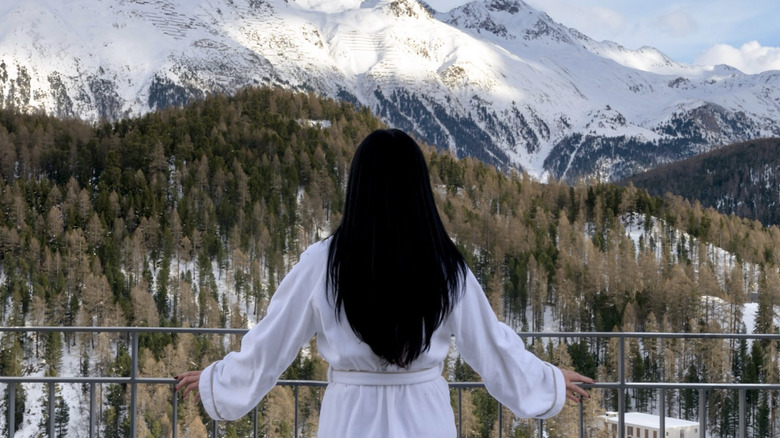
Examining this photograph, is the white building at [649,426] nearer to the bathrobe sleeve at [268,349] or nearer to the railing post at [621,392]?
the railing post at [621,392]

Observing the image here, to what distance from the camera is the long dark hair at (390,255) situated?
132 inches

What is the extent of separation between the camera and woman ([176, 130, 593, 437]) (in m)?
3.38

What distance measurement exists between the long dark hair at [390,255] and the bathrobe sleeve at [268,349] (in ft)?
0.47

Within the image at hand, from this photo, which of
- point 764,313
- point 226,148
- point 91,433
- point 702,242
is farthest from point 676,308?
point 91,433

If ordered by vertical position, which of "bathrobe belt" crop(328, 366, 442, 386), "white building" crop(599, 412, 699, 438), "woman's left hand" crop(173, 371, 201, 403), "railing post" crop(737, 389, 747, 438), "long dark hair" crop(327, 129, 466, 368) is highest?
"long dark hair" crop(327, 129, 466, 368)

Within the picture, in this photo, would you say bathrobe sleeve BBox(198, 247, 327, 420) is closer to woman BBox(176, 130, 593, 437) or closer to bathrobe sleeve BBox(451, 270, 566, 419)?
woman BBox(176, 130, 593, 437)

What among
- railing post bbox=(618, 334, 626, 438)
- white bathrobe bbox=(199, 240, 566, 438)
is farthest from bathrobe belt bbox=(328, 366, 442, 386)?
railing post bbox=(618, 334, 626, 438)

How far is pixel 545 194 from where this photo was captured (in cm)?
13488

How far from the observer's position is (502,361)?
371 cm

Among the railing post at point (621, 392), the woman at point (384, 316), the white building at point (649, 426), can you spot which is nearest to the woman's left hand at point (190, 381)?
the woman at point (384, 316)

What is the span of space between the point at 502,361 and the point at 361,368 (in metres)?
0.66

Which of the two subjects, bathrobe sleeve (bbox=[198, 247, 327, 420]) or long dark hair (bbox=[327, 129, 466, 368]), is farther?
bathrobe sleeve (bbox=[198, 247, 327, 420])

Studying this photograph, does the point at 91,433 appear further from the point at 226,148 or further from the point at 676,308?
the point at 226,148

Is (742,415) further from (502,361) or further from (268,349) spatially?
(268,349)
